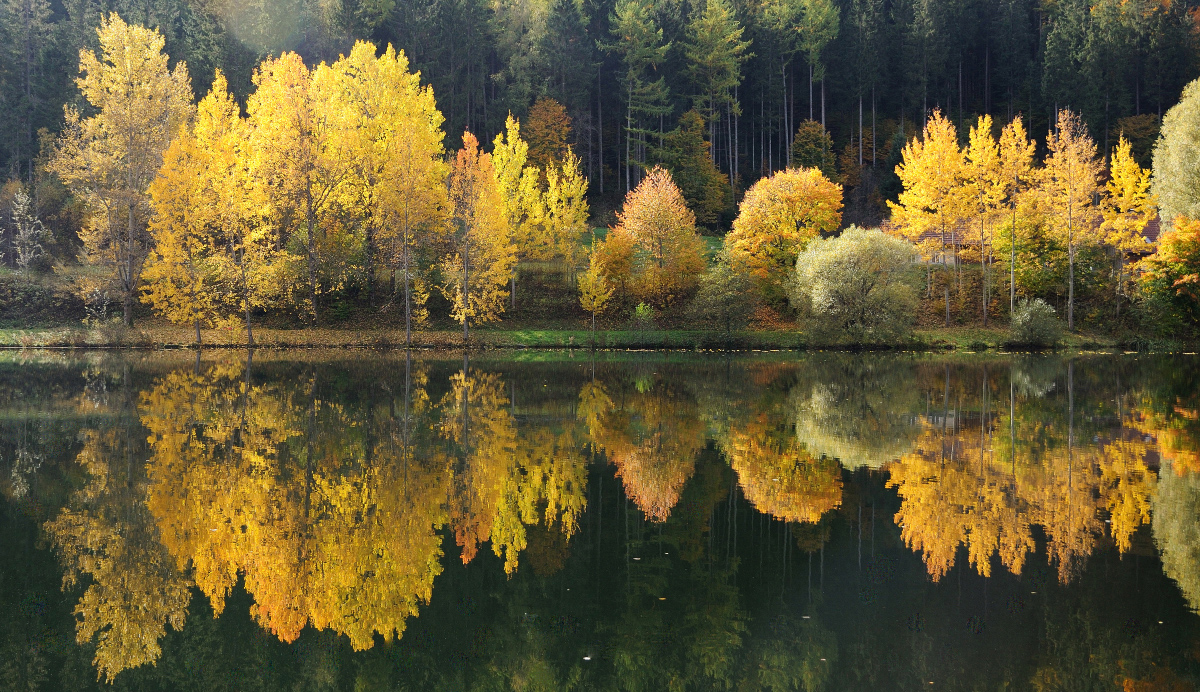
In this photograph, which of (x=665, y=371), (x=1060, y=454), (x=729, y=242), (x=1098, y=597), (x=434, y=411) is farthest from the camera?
(x=729, y=242)

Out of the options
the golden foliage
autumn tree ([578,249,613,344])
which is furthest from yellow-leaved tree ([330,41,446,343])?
the golden foliage

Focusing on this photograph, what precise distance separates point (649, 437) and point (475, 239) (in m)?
29.3

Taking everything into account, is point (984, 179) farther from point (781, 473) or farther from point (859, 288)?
point (781, 473)

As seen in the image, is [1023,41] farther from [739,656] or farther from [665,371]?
[739,656]

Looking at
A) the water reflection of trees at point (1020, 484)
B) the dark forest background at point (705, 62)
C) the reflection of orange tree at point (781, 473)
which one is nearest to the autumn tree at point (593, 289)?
the dark forest background at point (705, 62)

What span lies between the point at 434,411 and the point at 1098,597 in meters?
15.7

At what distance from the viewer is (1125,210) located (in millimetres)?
48781

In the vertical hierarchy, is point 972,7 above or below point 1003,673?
above

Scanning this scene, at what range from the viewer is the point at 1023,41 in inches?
Answer: 3167

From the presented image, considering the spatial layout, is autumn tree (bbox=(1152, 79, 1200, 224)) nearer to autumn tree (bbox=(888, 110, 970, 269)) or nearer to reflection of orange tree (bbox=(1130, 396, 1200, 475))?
autumn tree (bbox=(888, 110, 970, 269))

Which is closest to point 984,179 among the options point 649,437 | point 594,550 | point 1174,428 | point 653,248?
point 653,248

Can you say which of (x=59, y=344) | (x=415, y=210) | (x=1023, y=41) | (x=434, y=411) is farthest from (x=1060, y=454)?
(x=1023, y=41)

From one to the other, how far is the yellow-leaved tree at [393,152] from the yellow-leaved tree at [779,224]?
58.4 feet

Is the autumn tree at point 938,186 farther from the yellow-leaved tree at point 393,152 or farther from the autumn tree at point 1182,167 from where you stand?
the yellow-leaved tree at point 393,152
